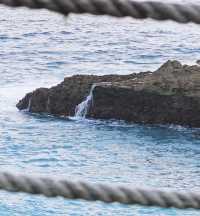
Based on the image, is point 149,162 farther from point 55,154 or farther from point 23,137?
point 23,137

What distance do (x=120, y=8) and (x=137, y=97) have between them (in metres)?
17.0

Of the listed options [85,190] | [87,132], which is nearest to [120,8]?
[85,190]

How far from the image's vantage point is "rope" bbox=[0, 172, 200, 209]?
125cm

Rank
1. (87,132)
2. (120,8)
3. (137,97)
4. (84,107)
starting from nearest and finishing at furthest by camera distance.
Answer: (120,8) < (137,97) < (87,132) < (84,107)

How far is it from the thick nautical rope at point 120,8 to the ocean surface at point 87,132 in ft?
18.6

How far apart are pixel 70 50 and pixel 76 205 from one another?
44.7 feet

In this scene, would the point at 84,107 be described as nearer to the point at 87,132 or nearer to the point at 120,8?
the point at 87,132

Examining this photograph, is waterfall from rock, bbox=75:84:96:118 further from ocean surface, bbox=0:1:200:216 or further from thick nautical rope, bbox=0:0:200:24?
thick nautical rope, bbox=0:0:200:24

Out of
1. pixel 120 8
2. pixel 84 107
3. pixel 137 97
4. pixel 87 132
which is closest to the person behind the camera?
pixel 120 8

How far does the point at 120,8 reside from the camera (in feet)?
4.12

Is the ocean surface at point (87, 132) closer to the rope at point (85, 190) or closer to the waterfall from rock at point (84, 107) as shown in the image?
the waterfall from rock at point (84, 107)

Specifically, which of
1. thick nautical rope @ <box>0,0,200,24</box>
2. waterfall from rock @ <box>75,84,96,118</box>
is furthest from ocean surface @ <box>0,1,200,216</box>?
thick nautical rope @ <box>0,0,200,24</box>

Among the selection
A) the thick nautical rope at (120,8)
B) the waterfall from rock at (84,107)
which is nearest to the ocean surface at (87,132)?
the waterfall from rock at (84,107)

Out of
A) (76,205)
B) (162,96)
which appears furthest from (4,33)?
(76,205)
